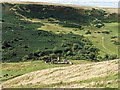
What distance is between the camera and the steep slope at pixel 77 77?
35.4 metres

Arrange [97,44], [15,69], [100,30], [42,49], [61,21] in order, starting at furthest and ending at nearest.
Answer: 1. [61,21]
2. [100,30]
3. [97,44]
4. [42,49]
5. [15,69]

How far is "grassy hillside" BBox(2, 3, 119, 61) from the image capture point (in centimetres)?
9571

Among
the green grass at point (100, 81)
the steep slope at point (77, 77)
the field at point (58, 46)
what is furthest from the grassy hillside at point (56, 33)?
the green grass at point (100, 81)

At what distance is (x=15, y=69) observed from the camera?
70.5 metres

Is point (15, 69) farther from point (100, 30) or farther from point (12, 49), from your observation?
point (100, 30)

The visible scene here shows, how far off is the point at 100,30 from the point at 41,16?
39.5 meters

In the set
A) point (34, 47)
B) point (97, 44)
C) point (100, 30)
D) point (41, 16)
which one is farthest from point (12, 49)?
point (41, 16)

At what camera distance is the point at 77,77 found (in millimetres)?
40562

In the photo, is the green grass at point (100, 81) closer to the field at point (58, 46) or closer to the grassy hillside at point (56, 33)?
the field at point (58, 46)

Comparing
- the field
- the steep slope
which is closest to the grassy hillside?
the field

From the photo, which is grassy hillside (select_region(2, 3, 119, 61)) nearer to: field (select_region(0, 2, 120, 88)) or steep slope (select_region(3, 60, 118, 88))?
field (select_region(0, 2, 120, 88))

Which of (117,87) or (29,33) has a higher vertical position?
(117,87)

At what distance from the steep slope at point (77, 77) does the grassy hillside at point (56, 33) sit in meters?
42.0

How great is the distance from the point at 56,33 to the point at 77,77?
90196 millimetres
